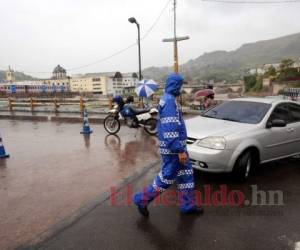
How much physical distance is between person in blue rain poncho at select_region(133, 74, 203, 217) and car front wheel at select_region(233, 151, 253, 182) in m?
1.29

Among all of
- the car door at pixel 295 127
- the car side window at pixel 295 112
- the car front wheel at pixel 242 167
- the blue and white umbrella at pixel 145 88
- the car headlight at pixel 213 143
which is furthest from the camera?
the blue and white umbrella at pixel 145 88

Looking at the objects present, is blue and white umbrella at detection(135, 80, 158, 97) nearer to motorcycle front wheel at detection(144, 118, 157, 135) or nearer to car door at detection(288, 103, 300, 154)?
motorcycle front wheel at detection(144, 118, 157, 135)

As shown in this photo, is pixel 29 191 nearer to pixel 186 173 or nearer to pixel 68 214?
pixel 68 214

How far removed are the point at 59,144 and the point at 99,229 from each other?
5.67 metres

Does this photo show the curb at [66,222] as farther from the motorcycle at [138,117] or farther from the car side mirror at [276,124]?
the motorcycle at [138,117]

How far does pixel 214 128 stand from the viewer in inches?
211

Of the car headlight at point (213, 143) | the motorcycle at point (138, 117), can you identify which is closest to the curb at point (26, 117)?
the motorcycle at point (138, 117)

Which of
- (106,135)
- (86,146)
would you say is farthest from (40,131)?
(86,146)

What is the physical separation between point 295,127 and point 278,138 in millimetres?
634

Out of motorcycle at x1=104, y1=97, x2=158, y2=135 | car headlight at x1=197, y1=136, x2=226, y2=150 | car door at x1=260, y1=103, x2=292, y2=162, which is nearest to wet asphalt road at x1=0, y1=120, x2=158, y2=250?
motorcycle at x1=104, y1=97, x2=158, y2=135

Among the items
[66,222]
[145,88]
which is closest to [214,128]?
[66,222]

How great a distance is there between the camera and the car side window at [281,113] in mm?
5743

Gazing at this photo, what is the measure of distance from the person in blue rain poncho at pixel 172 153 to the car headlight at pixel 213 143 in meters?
1.19

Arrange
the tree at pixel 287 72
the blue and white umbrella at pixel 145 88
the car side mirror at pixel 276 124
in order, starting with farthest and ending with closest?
the tree at pixel 287 72, the blue and white umbrella at pixel 145 88, the car side mirror at pixel 276 124
